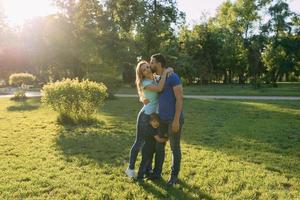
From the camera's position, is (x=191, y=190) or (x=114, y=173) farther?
(x=114, y=173)

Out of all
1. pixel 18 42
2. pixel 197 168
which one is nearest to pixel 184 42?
pixel 18 42

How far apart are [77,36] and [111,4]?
407 inches

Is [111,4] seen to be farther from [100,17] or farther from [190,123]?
[190,123]

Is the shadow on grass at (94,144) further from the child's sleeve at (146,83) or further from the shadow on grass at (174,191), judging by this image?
the child's sleeve at (146,83)

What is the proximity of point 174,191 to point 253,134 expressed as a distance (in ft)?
19.4

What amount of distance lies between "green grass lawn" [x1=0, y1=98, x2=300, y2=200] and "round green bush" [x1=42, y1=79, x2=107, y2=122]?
23.8 inches

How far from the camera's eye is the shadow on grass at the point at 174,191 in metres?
5.83

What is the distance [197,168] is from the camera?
24.5ft

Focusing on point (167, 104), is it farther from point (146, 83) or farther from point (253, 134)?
point (253, 134)

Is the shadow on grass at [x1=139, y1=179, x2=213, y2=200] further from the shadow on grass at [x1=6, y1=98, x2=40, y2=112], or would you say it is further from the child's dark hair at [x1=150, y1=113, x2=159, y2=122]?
the shadow on grass at [x1=6, y1=98, x2=40, y2=112]

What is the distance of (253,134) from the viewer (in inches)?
447

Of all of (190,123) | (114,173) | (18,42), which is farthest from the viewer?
(18,42)

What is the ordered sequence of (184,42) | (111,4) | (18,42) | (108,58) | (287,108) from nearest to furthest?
1. (287,108)
2. (108,58)
3. (111,4)
4. (184,42)
5. (18,42)

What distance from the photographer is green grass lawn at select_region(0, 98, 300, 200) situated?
6.11 metres
